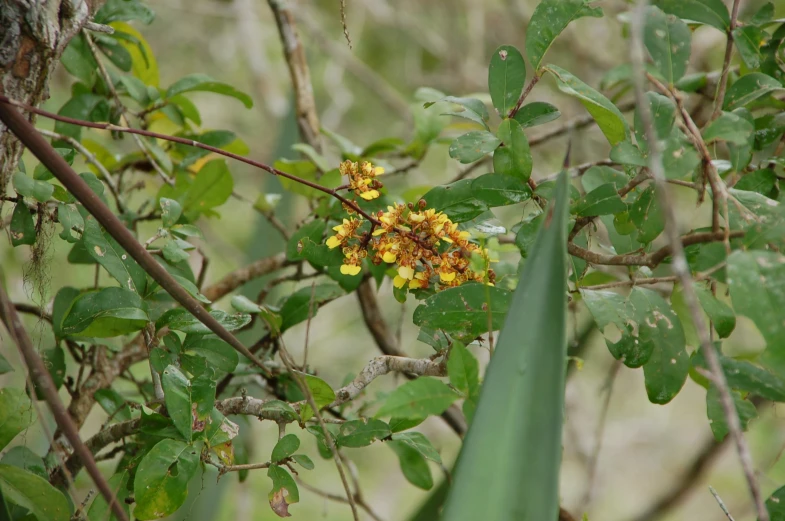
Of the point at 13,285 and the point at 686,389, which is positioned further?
the point at 686,389

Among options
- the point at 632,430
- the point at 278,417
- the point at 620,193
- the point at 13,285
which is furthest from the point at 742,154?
the point at 632,430

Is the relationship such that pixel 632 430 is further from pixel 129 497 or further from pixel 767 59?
pixel 129 497

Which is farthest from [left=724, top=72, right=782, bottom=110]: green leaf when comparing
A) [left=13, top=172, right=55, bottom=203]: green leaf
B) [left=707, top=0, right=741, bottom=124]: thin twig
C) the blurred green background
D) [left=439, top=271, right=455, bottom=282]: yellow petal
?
the blurred green background

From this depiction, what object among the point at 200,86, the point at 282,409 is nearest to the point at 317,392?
the point at 282,409

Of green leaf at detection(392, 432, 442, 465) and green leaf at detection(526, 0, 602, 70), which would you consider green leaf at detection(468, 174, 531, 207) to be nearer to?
green leaf at detection(526, 0, 602, 70)

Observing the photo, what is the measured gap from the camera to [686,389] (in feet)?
9.59

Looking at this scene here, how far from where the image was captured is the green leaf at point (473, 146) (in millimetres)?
629

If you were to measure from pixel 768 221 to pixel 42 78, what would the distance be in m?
0.63

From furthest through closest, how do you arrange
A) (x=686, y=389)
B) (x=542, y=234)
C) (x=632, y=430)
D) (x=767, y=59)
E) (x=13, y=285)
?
(x=686, y=389) < (x=632, y=430) < (x=13, y=285) < (x=767, y=59) < (x=542, y=234)

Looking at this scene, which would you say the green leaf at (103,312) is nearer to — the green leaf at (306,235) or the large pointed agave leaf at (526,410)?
the green leaf at (306,235)

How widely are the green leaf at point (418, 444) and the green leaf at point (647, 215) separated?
0.29 meters

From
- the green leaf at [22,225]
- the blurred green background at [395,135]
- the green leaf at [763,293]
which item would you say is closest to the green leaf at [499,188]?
the green leaf at [763,293]

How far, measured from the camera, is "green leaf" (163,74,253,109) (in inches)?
34.4

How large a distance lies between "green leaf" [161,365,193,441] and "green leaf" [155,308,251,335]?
7cm
